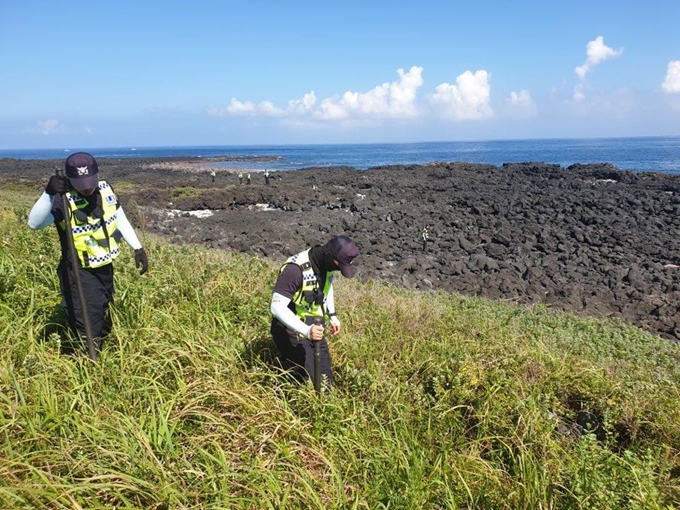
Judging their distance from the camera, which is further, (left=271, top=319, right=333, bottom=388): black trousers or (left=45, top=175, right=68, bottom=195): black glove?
(left=271, top=319, right=333, bottom=388): black trousers

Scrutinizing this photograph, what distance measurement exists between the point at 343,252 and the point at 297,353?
94 centimetres

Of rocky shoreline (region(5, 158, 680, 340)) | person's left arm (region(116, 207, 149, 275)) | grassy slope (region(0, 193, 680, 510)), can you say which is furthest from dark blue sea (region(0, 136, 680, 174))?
person's left arm (region(116, 207, 149, 275))

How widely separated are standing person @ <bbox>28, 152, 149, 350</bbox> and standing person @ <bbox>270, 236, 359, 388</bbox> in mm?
1426

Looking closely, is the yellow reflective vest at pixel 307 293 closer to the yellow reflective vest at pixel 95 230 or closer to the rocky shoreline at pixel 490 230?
the yellow reflective vest at pixel 95 230

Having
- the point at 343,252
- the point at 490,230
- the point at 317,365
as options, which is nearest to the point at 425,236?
the point at 490,230

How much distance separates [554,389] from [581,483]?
6.40 ft

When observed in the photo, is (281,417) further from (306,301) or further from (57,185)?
(57,185)

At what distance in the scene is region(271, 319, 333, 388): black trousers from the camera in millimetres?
3785

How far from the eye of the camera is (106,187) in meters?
3.88

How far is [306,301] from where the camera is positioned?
3727 millimetres

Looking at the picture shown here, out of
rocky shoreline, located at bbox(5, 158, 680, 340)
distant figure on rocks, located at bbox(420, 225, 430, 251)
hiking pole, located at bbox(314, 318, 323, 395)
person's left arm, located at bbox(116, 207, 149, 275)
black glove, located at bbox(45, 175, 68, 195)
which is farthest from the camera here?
distant figure on rocks, located at bbox(420, 225, 430, 251)

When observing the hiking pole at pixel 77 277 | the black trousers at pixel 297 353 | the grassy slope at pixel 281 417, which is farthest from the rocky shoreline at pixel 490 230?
the hiking pole at pixel 77 277

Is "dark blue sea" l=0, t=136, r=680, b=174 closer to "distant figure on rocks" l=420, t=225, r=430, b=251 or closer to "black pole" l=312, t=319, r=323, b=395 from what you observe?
"distant figure on rocks" l=420, t=225, r=430, b=251

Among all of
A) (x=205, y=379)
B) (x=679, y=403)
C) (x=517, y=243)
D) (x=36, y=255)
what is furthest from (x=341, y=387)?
(x=517, y=243)
